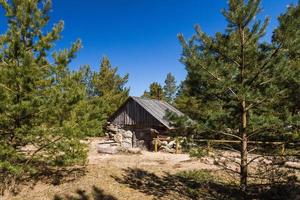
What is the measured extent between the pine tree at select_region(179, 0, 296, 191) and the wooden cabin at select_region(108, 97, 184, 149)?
13.1m

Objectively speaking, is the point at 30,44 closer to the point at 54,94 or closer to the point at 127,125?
the point at 54,94

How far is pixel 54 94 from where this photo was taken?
7766 mm

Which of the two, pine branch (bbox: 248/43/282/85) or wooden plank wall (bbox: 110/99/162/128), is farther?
wooden plank wall (bbox: 110/99/162/128)

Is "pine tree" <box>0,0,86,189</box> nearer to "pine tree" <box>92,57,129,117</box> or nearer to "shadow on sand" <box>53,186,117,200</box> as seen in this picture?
"shadow on sand" <box>53,186,117,200</box>

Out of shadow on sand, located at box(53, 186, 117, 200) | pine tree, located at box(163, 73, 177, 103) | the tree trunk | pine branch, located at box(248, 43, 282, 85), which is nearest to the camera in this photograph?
pine branch, located at box(248, 43, 282, 85)

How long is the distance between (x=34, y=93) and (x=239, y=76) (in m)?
6.42

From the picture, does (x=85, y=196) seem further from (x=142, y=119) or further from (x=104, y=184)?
(x=142, y=119)

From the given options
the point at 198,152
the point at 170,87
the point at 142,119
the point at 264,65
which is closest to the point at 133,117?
the point at 142,119

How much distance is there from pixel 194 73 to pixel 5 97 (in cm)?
560

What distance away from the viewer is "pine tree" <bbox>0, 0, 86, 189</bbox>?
7.25m

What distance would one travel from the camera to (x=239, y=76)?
7.64 m

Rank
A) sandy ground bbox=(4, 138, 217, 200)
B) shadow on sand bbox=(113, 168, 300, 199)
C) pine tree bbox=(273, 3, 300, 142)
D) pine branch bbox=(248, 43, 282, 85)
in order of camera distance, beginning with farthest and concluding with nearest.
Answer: sandy ground bbox=(4, 138, 217, 200) → shadow on sand bbox=(113, 168, 300, 199) → pine branch bbox=(248, 43, 282, 85) → pine tree bbox=(273, 3, 300, 142)

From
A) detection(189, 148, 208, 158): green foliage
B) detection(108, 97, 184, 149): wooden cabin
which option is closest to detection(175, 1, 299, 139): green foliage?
detection(189, 148, 208, 158): green foliage

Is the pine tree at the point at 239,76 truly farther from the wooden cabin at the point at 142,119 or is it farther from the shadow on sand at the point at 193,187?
the wooden cabin at the point at 142,119
